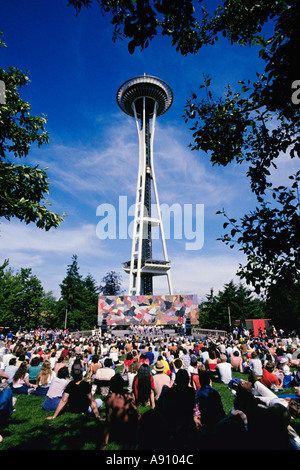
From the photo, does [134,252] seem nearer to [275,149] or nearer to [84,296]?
[84,296]

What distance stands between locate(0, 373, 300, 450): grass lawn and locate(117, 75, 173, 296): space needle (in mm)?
42751

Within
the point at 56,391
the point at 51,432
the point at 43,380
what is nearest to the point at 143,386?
the point at 56,391

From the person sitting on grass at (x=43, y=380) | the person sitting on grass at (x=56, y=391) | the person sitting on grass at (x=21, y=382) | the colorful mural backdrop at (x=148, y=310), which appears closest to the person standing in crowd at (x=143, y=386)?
the person sitting on grass at (x=56, y=391)

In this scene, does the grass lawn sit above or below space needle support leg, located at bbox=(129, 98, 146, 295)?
below

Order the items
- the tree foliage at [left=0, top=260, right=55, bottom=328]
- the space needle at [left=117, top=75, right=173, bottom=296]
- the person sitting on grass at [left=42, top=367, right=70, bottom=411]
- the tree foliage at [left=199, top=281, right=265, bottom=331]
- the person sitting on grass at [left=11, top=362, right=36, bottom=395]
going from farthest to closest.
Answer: the space needle at [left=117, top=75, right=173, bottom=296], the tree foliage at [left=199, top=281, right=265, bottom=331], the tree foliage at [left=0, top=260, right=55, bottom=328], the person sitting on grass at [left=11, top=362, right=36, bottom=395], the person sitting on grass at [left=42, top=367, right=70, bottom=411]

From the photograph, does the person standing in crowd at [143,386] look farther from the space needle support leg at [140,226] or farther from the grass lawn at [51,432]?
the space needle support leg at [140,226]

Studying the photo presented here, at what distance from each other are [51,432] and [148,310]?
30.7m

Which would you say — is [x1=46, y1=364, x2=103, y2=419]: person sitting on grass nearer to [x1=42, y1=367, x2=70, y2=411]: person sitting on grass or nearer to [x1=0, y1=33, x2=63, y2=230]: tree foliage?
[x1=42, y1=367, x2=70, y2=411]: person sitting on grass

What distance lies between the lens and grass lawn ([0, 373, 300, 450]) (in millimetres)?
4027

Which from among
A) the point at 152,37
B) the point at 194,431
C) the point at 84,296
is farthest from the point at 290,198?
the point at 84,296

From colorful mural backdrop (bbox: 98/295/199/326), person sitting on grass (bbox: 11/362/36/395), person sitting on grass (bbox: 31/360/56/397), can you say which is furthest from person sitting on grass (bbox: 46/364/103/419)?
colorful mural backdrop (bbox: 98/295/199/326)

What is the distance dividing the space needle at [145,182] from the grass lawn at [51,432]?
140ft

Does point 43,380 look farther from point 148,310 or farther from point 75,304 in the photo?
point 75,304

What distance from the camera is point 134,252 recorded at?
51.6 m
